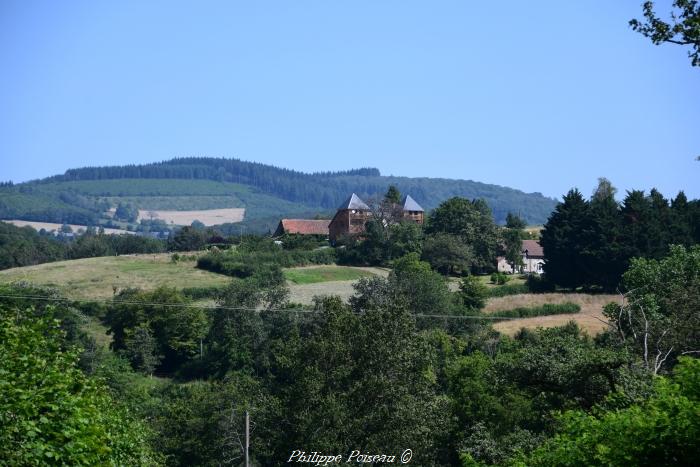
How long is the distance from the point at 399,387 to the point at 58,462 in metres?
18.1

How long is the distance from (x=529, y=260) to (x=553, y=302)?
3301 centimetres

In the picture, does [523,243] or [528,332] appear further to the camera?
[523,243]

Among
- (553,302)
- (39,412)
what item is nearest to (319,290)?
(553,302)

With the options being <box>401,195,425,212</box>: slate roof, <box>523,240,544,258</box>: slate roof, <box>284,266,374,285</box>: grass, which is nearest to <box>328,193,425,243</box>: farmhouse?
<box>401,195,425,212</box>: slate roof

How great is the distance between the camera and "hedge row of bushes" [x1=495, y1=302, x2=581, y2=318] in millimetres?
69688

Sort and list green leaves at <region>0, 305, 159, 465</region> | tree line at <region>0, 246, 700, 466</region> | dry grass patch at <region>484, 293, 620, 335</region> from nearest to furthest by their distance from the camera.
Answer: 1. green leaves at <region>0, 305, 159, 465</region>
2. tree line at <region>0, 246, 700, 466</region>
3. dry grass patch at <region>484, 293, 620, 335</region>

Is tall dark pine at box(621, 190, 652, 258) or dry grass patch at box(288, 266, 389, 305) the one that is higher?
tall dark pine at box(621, 190, 652, 258)

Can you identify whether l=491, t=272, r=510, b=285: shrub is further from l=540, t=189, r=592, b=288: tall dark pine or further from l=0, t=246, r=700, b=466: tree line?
l=0, t=246, r=700, b=466: tree line

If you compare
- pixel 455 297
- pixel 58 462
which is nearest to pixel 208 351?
pixel 455 297

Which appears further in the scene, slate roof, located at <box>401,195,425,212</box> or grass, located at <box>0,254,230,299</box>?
slate roof, located at <box>401,195,425,212</box>

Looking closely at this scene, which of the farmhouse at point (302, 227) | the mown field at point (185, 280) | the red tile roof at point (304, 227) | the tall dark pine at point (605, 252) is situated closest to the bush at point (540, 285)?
the mown field at point (185, 280)

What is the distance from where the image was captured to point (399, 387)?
1291 inches

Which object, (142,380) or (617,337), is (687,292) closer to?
(617,337)

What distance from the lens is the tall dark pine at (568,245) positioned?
7906 centimetres
